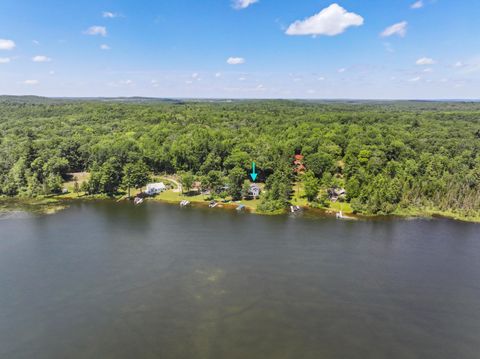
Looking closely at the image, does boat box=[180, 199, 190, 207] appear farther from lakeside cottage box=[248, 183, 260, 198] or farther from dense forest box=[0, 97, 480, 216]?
lakeside cottage box=[248, 183, 260, 198]

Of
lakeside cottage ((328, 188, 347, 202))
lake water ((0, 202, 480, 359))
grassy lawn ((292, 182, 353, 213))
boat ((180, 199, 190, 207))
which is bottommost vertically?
lake water ((0, 202, 480, 359))

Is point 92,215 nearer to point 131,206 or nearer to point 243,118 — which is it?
point 131,206

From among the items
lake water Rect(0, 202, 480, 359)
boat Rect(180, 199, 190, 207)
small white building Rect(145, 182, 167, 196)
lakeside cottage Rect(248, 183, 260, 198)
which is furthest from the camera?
small white building Rect(145, 182, 167, 196)

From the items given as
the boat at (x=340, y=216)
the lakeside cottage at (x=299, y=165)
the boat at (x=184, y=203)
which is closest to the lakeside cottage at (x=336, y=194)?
the boat at (x=340, y=216)

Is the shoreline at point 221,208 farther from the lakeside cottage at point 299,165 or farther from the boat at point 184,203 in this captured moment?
the lakeside cottage at point 299,165

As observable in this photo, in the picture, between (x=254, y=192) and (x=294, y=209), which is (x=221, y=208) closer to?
(x=254, y=192)

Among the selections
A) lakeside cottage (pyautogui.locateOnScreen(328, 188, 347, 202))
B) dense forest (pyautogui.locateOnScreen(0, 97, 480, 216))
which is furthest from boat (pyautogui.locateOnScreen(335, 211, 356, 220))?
lakeside cottage (pyautogui.locateOnScreen(328, 188, 347, 202))

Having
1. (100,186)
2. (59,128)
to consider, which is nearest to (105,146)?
(100,186)
